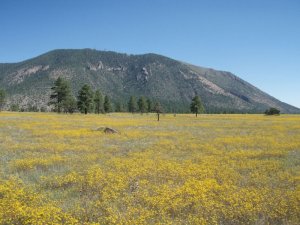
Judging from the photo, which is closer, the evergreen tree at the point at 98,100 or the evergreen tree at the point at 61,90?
the evergreen tree at the point at 61,90

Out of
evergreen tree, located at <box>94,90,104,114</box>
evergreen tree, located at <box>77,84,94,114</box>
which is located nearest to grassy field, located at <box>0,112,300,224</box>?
evergreen tree, located at <box>77,84,94,114</box>

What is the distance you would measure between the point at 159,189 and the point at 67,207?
11.6ft

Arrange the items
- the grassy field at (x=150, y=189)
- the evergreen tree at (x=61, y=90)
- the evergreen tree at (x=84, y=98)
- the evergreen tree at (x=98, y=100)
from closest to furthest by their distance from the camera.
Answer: the grassy field at (x=150, y=189) → the evergreen tree at (x=61, y=90) → the evergreen tree at (x=84, y=98) → the evergreen tree at (x=98, y=100)

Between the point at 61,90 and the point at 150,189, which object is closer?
the point at 150,189

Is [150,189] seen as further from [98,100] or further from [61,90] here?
[98,100]

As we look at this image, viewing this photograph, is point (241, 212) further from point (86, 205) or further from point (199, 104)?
point (199, 104)

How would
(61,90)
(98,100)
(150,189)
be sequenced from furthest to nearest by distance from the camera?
(98,100), (61,90), (150,189)

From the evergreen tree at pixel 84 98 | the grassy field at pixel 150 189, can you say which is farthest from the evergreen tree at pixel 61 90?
the grassy field at pixel 150 189

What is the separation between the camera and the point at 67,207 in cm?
1114

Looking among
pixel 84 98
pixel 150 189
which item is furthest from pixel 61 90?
pixel 150 189

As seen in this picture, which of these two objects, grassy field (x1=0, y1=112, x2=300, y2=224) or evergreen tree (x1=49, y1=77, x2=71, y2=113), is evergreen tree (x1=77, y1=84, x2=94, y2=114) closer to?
evergreen tree (x1=49, y1=77, x2=71, y2=113)

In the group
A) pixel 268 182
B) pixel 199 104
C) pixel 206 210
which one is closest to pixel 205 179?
pixel 268 182

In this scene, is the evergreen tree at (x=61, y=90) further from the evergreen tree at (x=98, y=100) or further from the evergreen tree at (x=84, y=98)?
the evergreen tree at (x=98, y=100)

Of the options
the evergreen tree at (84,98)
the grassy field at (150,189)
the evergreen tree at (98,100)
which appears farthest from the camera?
the evergreen tree at (98,100)
